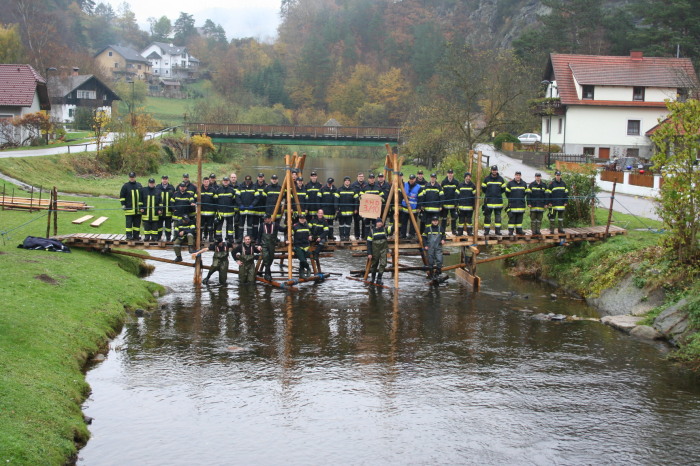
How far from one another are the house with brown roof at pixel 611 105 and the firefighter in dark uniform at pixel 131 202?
47.5m

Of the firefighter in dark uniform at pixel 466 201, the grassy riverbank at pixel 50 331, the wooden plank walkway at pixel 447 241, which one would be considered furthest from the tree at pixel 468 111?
the grassy riverbank at pixel 50 331

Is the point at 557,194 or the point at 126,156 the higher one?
the point at 126,156

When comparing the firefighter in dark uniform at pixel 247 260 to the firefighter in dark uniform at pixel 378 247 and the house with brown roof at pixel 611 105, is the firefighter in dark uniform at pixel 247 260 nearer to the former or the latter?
the firefighter in dark uniform at pixel 378 247

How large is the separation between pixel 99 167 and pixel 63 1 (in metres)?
128

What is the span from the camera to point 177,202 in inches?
1017

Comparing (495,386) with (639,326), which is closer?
(495,386)

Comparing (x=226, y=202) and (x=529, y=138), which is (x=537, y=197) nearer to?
(x=226, y=202)

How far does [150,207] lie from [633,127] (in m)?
52.8

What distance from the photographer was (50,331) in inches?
667

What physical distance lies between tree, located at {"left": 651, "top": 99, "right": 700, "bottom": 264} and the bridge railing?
183 feet

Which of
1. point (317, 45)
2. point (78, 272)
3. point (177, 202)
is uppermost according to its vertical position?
point (317, 45)

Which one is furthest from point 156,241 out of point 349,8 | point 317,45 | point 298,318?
point 349,8

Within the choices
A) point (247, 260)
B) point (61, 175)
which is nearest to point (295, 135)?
point (61, 175)

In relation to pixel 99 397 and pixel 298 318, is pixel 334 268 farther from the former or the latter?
pixel 99 397
